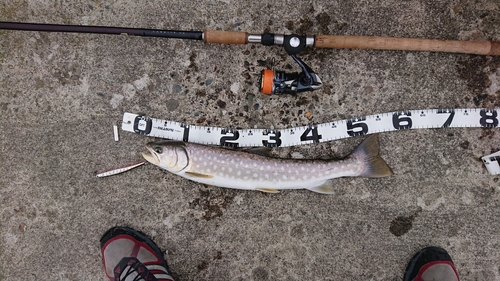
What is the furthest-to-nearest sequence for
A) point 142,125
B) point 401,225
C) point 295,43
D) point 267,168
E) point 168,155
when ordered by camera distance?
point 401,225 → point 142,125 → point 267,168 → point 168,155 → point 295,43

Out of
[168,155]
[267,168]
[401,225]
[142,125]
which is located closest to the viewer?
[168,155]

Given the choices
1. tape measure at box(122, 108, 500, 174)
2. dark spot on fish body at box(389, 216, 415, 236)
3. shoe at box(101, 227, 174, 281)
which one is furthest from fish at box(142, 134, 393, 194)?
shoe at box(101, 227, 174, 281)

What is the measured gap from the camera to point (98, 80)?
10.4ft

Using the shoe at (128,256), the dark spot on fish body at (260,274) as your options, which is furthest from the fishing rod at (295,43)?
the shoe at (128,256)

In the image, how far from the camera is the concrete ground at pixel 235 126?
314 centimetres

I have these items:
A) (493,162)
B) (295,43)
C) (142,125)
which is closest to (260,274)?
(142,125)

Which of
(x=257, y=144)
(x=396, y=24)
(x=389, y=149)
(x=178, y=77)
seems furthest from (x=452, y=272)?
(x=178, y=77)

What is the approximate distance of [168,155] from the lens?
2.87 m

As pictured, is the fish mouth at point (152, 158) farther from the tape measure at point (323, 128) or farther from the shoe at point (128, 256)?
the shoe at point (128, 256)

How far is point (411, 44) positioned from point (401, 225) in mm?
1719

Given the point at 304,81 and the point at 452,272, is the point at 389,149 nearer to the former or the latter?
the point at 304,81

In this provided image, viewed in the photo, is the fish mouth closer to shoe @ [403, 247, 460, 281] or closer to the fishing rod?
the fishing rod

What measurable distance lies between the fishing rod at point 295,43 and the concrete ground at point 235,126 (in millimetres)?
232

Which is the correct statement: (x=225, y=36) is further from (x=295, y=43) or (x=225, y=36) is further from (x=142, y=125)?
(x=142, y=125)
